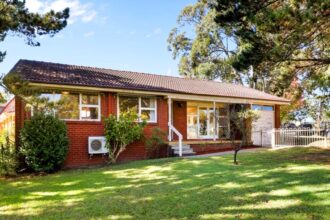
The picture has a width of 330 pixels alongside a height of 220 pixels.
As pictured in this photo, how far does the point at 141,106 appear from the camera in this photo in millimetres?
18766

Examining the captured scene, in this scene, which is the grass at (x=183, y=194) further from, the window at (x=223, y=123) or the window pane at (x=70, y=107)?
the window at (x=223, y=123)

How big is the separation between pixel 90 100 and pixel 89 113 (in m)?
0.66

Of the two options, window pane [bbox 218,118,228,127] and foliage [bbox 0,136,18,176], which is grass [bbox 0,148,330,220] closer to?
foliage [bbox 0,136,18,176]

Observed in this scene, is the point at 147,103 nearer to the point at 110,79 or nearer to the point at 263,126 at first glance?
the point at 110,79

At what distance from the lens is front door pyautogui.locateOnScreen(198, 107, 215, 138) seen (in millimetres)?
23031

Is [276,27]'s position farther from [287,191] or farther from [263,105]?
[263,105]

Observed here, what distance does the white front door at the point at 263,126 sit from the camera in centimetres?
2461

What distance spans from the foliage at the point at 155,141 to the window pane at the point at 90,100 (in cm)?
339

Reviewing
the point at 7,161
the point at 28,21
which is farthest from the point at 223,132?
the point at 28,21

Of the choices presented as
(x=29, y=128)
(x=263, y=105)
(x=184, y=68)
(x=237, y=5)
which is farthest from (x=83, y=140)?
(x=184, y=68)

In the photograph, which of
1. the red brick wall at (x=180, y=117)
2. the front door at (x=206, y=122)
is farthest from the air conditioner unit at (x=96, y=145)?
the front door at (x=206, y=122)

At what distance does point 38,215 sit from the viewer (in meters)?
7.11

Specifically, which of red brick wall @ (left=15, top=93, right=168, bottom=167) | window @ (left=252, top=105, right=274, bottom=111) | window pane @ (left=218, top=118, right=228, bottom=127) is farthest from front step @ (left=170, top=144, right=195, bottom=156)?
window @ (left=252, top=105, right=274, bottom=111)

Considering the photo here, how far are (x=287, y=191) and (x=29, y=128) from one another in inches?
412
